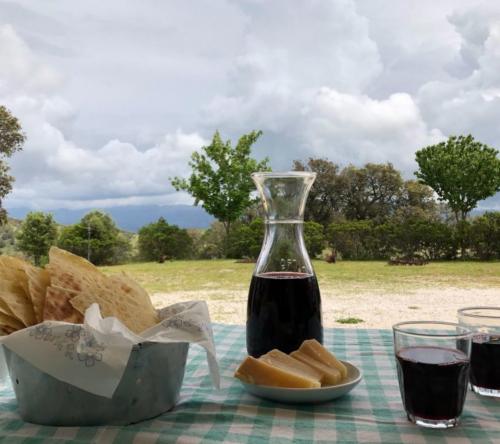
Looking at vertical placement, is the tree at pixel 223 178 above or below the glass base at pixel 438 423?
above

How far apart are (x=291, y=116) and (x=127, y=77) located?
2106mm

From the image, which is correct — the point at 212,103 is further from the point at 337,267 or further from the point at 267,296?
the point at 267,296

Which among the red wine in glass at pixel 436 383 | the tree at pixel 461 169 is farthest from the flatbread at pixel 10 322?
the tree at pixel 461 169

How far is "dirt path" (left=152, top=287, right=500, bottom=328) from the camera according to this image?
10.8ft

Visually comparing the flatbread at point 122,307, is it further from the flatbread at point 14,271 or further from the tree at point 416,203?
the tree at point 416,203

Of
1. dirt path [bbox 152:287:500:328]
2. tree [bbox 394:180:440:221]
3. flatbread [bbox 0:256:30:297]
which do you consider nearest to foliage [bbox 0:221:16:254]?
dirt path [bbox 152:287:500:328]

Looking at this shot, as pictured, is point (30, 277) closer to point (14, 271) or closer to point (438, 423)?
point (14, 271)

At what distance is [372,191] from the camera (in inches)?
219

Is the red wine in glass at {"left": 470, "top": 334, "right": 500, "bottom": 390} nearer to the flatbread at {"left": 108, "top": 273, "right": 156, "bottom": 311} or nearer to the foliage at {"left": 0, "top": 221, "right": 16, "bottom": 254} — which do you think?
the flatbread at {"left": 108, "top": 273, "right": 156, "bottom": 311}

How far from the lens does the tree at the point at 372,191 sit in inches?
210

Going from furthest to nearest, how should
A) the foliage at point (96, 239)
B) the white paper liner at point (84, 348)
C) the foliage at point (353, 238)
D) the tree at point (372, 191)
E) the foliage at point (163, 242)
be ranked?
the foliage at point (163, 242), the tree at point (372, 191), the foliage at point (353, 238), the foliage at point (96, 239), the white paper liner at point (84, 348)

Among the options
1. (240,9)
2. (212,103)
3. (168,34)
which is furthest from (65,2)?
(212,103)

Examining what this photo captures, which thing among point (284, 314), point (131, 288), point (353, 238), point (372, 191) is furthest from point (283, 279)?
point (372, 191)

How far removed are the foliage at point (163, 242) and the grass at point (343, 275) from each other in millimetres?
157
